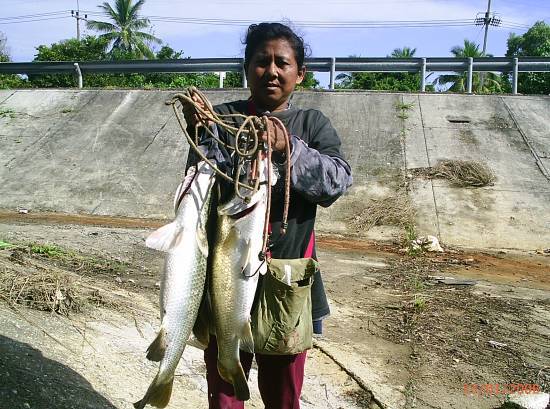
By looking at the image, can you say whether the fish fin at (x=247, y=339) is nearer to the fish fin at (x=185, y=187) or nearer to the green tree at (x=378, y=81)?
the fish fin at (x=185, y=187)

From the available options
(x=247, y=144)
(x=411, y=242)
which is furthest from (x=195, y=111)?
(x=411, y=242)

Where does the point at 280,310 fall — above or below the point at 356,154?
below

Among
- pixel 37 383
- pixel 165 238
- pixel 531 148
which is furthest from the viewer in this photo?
pixel 531 148

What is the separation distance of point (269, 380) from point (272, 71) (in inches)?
47.9

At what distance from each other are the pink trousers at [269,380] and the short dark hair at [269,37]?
1151 mm

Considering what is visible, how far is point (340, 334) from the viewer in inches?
191

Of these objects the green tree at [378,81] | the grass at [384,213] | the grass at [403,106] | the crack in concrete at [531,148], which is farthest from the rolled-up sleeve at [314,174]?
the green tree at [378,81]

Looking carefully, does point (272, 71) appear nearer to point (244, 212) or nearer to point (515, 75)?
point (244, 212)

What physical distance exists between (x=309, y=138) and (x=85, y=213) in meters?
8.12

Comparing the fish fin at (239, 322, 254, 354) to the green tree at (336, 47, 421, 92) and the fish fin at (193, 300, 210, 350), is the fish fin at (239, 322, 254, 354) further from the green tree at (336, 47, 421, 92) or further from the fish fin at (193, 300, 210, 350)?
the green tree at (336, 47, 421, 92)

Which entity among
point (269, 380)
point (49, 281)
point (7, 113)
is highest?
point (7, 113)

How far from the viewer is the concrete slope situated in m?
8.92

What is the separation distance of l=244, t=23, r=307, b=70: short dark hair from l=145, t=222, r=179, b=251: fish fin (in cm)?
79

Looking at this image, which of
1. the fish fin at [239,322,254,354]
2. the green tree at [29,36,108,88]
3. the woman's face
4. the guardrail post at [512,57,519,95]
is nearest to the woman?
the woman's face
